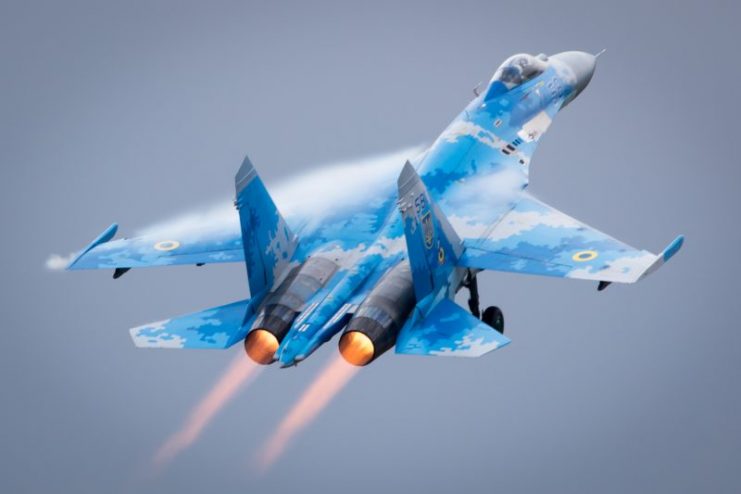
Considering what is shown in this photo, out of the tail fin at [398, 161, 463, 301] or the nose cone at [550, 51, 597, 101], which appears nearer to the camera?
the tail fin at [398, 161, 463, 301]

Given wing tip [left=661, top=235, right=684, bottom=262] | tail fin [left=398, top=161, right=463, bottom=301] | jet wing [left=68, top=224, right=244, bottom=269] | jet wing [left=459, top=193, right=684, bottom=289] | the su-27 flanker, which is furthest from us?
jet wing [left=68, top=224, right=244, bottom=269]

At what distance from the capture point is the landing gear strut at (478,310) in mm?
36875

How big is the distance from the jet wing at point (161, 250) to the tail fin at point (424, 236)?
456 centimetres

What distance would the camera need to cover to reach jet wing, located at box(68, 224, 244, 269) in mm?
37312

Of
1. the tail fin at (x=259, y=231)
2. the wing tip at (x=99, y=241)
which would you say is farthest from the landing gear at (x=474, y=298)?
the wing tip at (x=99, y=241)

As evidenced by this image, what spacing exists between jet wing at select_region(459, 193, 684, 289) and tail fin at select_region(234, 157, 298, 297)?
3.63 meters

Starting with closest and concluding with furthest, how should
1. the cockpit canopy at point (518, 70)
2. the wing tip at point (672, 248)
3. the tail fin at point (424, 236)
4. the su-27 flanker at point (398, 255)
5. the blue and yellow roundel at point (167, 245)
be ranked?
1. the tail fin at point (424, 236)
2. the su-27 flanker at point (398, 255)
3. the wing tip at point (672, 248)
4. the blue and yellow roundel at point (167, 245)
5. the cockpit canopy at point (518, 70)

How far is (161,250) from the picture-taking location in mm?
37625

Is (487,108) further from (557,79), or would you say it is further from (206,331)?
(206,331)

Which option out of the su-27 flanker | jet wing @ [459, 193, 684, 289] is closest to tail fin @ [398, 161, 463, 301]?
the su-27 flanker

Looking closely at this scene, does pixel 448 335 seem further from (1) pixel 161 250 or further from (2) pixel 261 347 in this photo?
(1) pixel 161 250

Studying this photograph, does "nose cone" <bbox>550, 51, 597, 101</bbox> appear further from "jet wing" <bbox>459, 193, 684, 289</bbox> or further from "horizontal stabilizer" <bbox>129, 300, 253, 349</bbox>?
"horizontal stabilizer" <bbox>129, 300, 253, 349</bbox>

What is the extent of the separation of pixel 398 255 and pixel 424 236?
2170mm

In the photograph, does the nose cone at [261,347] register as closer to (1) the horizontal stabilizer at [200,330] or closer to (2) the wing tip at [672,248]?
(1) the horizontal stabilizer at [200,330]
